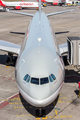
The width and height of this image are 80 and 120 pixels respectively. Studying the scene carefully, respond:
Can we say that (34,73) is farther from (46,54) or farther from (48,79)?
(46,54)

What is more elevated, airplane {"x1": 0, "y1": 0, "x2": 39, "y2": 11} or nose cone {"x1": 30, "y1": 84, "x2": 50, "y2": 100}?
nose cone {"x1": 30, "y1": 84, "x2": 50, "y2": 100}

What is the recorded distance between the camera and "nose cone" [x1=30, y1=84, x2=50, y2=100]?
13.3 m

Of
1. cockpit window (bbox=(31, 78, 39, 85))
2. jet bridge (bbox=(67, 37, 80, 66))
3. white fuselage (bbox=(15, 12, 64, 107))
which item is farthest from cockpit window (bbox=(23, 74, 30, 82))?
jet bridge (bbox=(67, 37, 80, 66))

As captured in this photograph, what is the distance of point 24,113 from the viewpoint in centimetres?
1630

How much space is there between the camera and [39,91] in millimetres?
13305

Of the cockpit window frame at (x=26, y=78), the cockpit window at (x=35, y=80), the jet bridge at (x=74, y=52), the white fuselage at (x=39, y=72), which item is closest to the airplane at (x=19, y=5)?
the jet bridge at (x=74, y=52)

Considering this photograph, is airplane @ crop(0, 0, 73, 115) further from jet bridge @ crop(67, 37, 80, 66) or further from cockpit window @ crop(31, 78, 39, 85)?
jet bridge @ crop(67, 37, 80, 66)

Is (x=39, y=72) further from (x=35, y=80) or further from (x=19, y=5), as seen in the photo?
(x=19, y=5)

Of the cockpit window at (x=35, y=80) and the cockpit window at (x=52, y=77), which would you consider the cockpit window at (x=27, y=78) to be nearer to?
the cockpit window at (x=35, y=80)

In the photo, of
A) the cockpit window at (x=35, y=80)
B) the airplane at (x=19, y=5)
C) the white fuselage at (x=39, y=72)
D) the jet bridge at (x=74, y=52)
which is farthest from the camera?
the airplane at (x=19, y=5)

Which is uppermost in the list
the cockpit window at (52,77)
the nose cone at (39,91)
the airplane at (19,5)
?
the cockpit window at (52,77)

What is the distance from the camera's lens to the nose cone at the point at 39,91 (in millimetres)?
13289

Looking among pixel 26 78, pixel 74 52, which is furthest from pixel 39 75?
pixel 74 52

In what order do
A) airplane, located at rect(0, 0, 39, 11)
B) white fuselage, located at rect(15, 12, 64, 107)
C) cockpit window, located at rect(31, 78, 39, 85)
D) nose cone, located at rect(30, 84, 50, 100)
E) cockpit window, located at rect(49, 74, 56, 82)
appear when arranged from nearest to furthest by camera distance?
nose cone, located at rect(30, 84, 50, 100) → white fuselage, located at rect(15, 12, 64, 107) → cockpit window, located at rect(31, 78, 39, 85) → cockpit window, located at rect(49, 74, 56, 82) → airplane, located at rect(0, 0, 39, 11)
